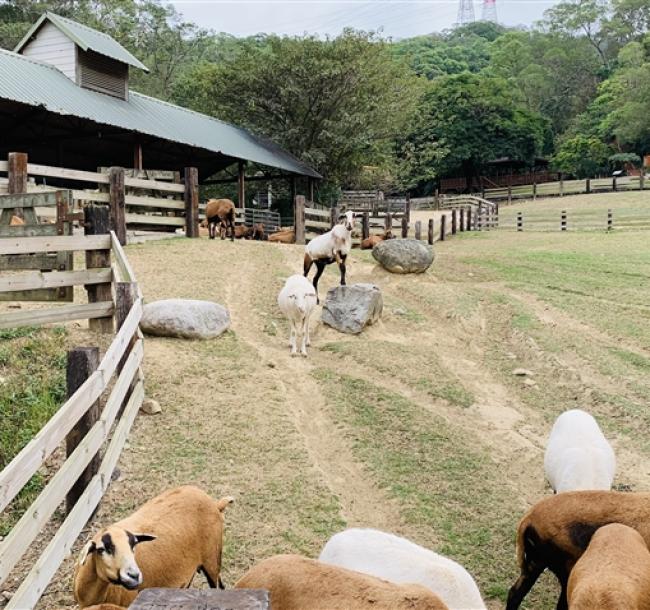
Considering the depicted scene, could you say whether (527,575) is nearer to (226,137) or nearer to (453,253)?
(453,253)

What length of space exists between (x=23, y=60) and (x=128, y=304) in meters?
13.9

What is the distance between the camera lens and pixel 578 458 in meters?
5.25

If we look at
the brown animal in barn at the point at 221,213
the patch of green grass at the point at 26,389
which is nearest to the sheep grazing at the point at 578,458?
the patch of green grass at the point at 26,389

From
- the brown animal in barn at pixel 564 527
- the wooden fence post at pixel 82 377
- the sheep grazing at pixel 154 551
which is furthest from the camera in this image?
the wooden fence post at pixel 82 377

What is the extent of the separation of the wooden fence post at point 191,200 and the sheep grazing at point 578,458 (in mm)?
11418

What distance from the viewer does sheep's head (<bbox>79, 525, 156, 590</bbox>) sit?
3.24 meters

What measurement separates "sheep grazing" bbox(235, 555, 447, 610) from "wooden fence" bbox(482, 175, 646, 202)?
144 feet

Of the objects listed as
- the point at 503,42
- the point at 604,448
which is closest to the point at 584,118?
the point at 503,42

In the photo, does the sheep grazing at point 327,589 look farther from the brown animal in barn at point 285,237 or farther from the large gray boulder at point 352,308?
the brown animal in barn at point 285,237

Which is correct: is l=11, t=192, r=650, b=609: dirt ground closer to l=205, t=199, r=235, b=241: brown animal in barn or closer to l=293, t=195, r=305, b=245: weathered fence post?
l=205, t=199, r=235, b=241: brown animal in barn

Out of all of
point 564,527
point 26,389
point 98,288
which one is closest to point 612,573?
point 564,527

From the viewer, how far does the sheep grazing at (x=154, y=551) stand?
334 centimetres

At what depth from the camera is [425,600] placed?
302cm

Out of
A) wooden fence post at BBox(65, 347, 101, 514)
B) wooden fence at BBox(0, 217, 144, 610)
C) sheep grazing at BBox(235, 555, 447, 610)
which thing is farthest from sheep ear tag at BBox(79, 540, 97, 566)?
wooden fence post at BBox(65, 347, 101, 514)
